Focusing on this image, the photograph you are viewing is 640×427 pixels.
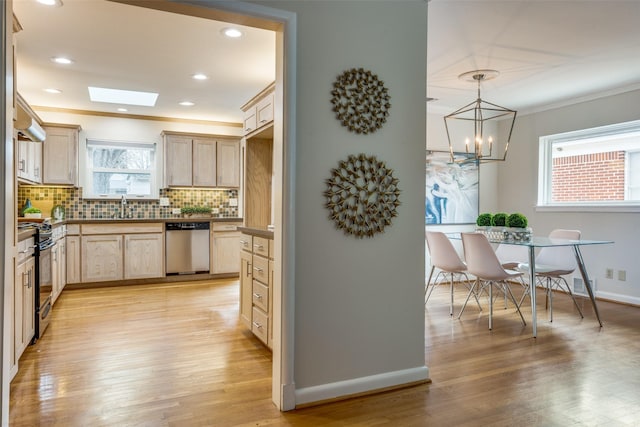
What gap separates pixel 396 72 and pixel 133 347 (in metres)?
2.78

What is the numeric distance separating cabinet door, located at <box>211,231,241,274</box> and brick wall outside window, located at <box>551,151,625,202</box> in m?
4.53

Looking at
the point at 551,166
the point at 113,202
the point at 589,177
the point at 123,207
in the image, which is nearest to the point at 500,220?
the point at 589,177

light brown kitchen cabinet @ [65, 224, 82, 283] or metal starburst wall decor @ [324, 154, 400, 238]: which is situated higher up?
metal starburst wall decor @ [324, 154, 400, 238]

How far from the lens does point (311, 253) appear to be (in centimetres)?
234

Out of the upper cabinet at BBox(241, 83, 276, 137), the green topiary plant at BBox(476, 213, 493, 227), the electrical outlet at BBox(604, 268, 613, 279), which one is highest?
the upper cabinet at BBox(241, 83, 276, 137)

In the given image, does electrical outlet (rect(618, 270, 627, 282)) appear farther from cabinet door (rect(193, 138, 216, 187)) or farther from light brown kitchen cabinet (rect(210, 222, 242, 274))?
cabinet door (rect(193, 138, 216, 187))

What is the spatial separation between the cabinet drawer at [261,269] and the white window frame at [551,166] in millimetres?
4193

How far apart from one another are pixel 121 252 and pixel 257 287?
128 inches

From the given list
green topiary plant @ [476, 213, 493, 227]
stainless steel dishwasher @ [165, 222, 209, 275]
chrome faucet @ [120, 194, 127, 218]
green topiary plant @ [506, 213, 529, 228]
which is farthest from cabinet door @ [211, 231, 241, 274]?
green topiary plant @ [506, 213, 529, 228]

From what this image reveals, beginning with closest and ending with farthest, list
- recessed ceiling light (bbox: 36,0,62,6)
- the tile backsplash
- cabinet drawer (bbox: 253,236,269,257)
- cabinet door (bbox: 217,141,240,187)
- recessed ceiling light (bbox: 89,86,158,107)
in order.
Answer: recessed ceiling light (bbox: 36,0,62,6) → cabinet drawer (bbox: 253,236,269,257) → recessed ceiling light (bbox: 89,86,158,107) → the tile backsplash → cabinet door (bbox: 217,141,240,187)

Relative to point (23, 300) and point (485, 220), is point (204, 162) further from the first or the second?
point (485, 220)

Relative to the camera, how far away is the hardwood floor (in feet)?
7.23

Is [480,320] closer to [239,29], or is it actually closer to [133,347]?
[133,347]

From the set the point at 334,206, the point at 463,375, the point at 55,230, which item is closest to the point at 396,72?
the point at 334,206
